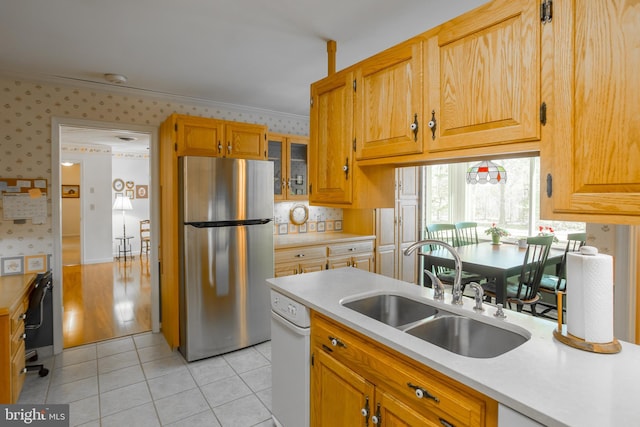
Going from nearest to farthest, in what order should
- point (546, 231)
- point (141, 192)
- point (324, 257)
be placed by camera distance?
point (324, 257)
point (546, 231)
point (141, 192)

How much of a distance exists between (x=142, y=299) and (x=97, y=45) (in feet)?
11.6

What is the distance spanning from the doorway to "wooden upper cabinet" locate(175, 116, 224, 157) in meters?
0.66

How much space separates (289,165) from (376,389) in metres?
3.07

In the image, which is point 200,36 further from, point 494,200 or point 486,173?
point 494,200

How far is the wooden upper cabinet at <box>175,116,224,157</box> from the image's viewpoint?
3.10 m

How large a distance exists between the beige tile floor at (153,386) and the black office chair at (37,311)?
0.24ft

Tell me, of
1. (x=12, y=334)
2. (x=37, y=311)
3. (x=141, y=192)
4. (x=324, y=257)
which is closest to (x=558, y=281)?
(x=324, y=257)

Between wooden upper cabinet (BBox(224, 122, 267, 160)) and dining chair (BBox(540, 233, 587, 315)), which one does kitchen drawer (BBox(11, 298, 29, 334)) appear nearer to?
wooden upper cabinet (BBox(224, 122, 267, 160))

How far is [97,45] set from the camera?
241cm

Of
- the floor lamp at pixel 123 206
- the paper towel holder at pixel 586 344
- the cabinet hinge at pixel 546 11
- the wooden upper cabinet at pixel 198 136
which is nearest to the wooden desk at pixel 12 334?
the wooden upper cabinet at pixel 198 136

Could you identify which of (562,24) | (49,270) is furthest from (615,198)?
(49,270)

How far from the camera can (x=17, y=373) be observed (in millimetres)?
2377

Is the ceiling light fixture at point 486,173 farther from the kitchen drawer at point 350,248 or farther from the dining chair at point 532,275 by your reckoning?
the kitchen drawer at point 350,248

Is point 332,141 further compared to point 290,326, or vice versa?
point 332,141
